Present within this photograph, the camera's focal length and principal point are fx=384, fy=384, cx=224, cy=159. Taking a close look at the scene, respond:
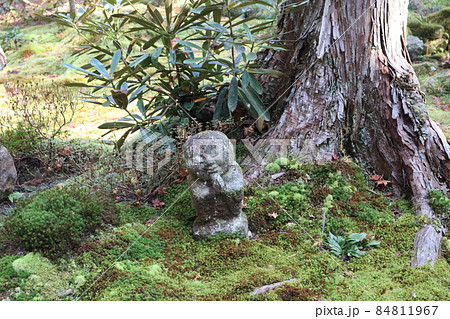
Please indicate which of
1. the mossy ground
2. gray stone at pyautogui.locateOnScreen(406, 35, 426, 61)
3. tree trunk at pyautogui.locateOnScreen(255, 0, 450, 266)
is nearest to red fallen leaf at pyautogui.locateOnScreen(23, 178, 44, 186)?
the mossy ground

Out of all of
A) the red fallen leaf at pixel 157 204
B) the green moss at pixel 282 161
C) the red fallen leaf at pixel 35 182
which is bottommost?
the red fallen leaf at pixel 157 204

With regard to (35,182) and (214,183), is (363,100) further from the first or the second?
(35,182)

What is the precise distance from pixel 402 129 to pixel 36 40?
11.6 m

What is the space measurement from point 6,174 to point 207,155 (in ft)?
8.03

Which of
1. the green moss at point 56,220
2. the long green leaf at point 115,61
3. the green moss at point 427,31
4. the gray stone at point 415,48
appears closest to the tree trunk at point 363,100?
the long green leaf at point 115,61

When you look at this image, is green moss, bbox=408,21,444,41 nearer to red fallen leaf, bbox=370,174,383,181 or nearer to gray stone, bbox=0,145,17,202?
red fallen leaf, bbox=370,174,383,181

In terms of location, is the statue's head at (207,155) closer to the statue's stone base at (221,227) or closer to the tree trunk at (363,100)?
the statue's stone base at (221,227)

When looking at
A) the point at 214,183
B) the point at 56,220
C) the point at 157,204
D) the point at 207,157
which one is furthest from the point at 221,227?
the point at 56,220

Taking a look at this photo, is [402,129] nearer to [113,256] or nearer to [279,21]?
[279,21]

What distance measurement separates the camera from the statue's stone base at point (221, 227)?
2982 mm

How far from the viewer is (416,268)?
105 inches

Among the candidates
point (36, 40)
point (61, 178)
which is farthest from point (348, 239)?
point (36, 40)

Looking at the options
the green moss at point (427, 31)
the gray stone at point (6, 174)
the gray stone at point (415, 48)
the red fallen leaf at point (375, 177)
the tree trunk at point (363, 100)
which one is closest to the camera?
the tree trunk at point (363, 100)

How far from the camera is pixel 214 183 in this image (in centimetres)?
282
